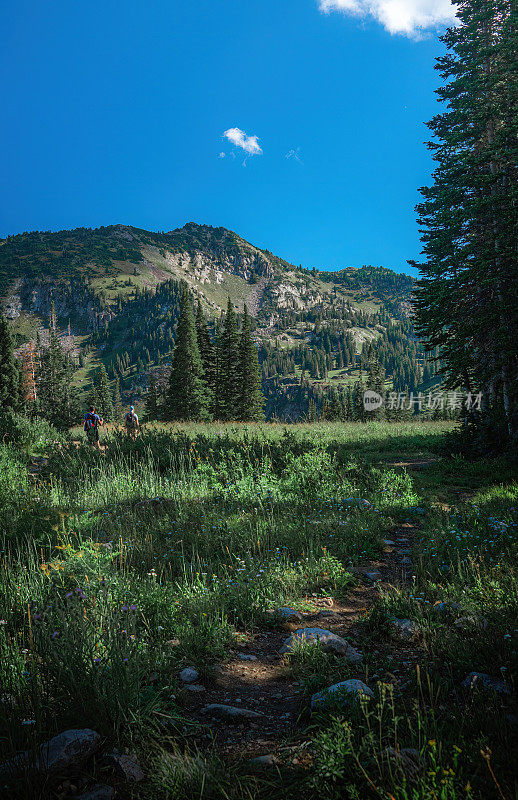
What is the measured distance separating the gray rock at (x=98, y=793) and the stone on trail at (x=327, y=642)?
5.83ft

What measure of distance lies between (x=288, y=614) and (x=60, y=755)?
8.44ft

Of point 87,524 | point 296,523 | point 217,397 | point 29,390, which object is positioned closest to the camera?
point 87,524

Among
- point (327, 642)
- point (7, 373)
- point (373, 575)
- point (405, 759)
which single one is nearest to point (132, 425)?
point (373, 575)

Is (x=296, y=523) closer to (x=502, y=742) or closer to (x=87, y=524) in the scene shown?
(x=87, y=524)

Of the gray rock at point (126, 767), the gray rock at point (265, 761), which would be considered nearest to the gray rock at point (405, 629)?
the gray rock at point (265, 761)

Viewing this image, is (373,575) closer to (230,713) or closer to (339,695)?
(339,695)

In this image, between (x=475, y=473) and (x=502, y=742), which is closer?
(x=502, y=742)

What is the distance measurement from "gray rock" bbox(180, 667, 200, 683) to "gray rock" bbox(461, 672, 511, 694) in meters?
1.98

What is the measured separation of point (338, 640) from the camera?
3.29 metres

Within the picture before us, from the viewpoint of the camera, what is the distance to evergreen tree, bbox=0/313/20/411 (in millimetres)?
Result: 37688

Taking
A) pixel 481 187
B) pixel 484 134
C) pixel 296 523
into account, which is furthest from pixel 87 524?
pixel 484 134

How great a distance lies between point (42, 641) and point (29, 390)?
5665 cm

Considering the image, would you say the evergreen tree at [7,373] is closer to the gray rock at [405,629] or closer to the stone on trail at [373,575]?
the stone on trail at [373,575]

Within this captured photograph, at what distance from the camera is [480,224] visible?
14.4 m
